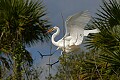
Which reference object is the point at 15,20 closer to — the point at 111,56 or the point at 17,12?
the point at 17,12

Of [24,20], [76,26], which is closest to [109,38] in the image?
[76,26]

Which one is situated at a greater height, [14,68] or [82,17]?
[82,17]

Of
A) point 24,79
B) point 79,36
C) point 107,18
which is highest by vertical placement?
point 107,18

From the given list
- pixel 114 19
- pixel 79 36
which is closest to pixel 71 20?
pixel 79 36

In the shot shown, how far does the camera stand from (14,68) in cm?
643

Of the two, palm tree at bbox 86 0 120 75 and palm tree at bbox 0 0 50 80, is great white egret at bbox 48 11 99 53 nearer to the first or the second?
palm tree at bbox 86 0 120 75

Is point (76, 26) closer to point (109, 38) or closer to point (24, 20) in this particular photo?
point (109, 38)

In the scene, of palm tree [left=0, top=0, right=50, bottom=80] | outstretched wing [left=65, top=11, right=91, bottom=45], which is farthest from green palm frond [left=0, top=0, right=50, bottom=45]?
outstretched wing [left=65, top=11, right=91, bottom=45]

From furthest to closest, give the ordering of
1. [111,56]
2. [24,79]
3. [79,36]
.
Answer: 1. [79,36]
2. [111,56]
3. [24,79]

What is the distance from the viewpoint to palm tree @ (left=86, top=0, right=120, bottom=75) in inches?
412

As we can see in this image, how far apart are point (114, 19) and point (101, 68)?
10.1 ft

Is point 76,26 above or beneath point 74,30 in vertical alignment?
above

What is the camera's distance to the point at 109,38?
11859mm

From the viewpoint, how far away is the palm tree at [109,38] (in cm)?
1048
